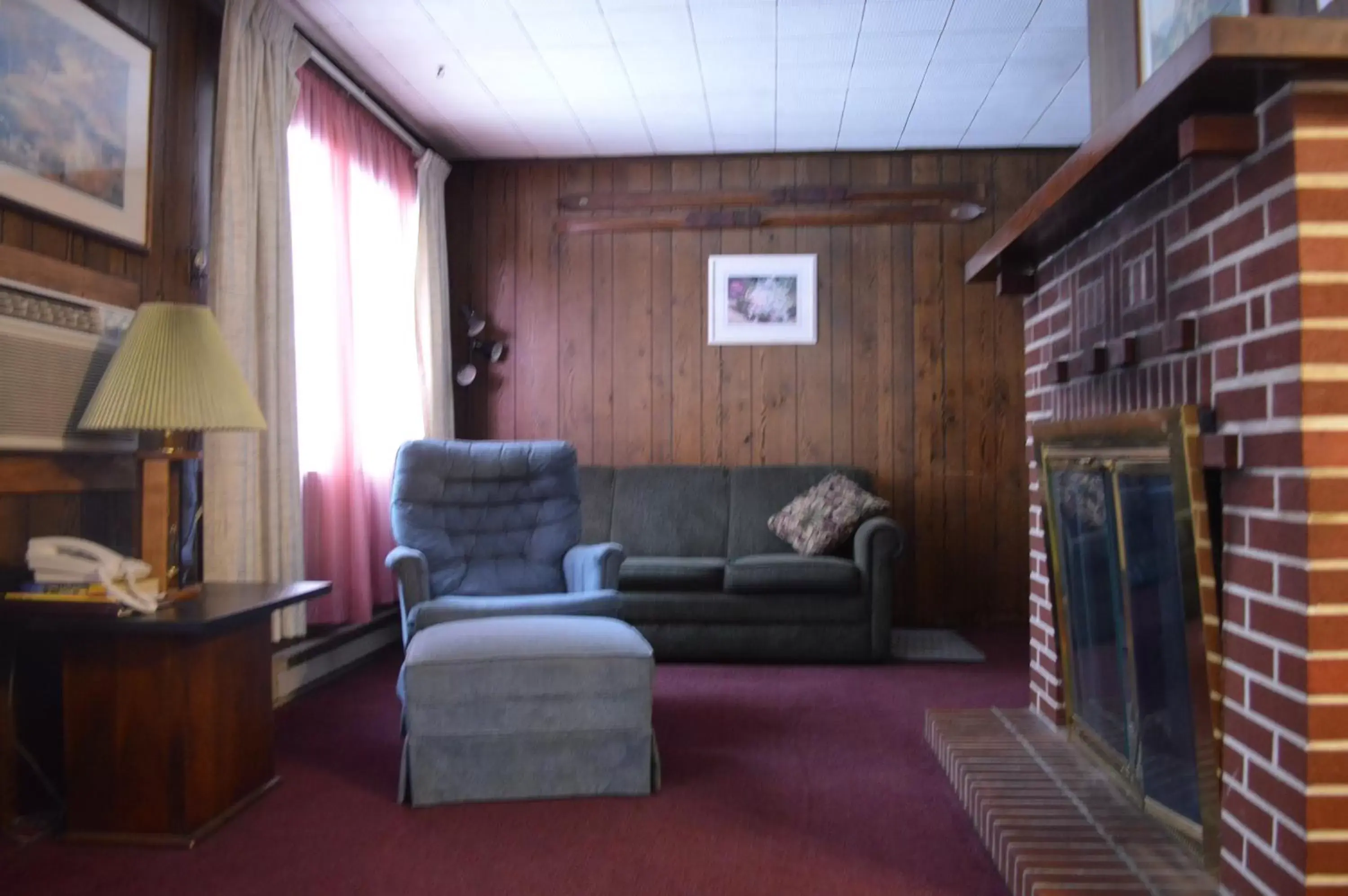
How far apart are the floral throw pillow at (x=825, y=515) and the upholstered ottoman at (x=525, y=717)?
1.95 m

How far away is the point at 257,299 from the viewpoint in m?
3.16

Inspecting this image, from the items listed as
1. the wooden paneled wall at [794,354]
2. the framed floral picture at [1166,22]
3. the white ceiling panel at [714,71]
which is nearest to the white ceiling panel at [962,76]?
the white ceiling panel at [714,71]

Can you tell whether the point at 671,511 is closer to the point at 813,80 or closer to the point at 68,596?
the point at 813,80

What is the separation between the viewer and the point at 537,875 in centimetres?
203

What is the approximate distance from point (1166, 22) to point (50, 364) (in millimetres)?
2680

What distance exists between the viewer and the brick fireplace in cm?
136

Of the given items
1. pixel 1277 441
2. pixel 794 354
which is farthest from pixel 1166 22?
pixel 794 354

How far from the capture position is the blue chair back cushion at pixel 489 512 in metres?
3.28

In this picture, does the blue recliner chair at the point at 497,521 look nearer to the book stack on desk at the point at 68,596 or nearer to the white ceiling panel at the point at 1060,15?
the book stack on desk at the point at 68,596

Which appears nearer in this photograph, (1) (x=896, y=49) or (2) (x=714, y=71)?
(1) (x=896, y=49)

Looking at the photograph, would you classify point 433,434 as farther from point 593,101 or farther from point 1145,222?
point 1145,222

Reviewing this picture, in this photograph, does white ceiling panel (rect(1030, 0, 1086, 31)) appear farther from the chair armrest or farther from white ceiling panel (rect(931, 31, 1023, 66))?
the chair armrest

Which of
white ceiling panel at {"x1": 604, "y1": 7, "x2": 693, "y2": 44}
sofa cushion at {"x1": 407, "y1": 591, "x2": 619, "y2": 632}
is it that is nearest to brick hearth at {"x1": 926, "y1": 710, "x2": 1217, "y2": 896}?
sofa cushion at {"x1": 407, "y1": 591, "x2": 619, "y2": 632}

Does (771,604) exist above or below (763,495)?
below
